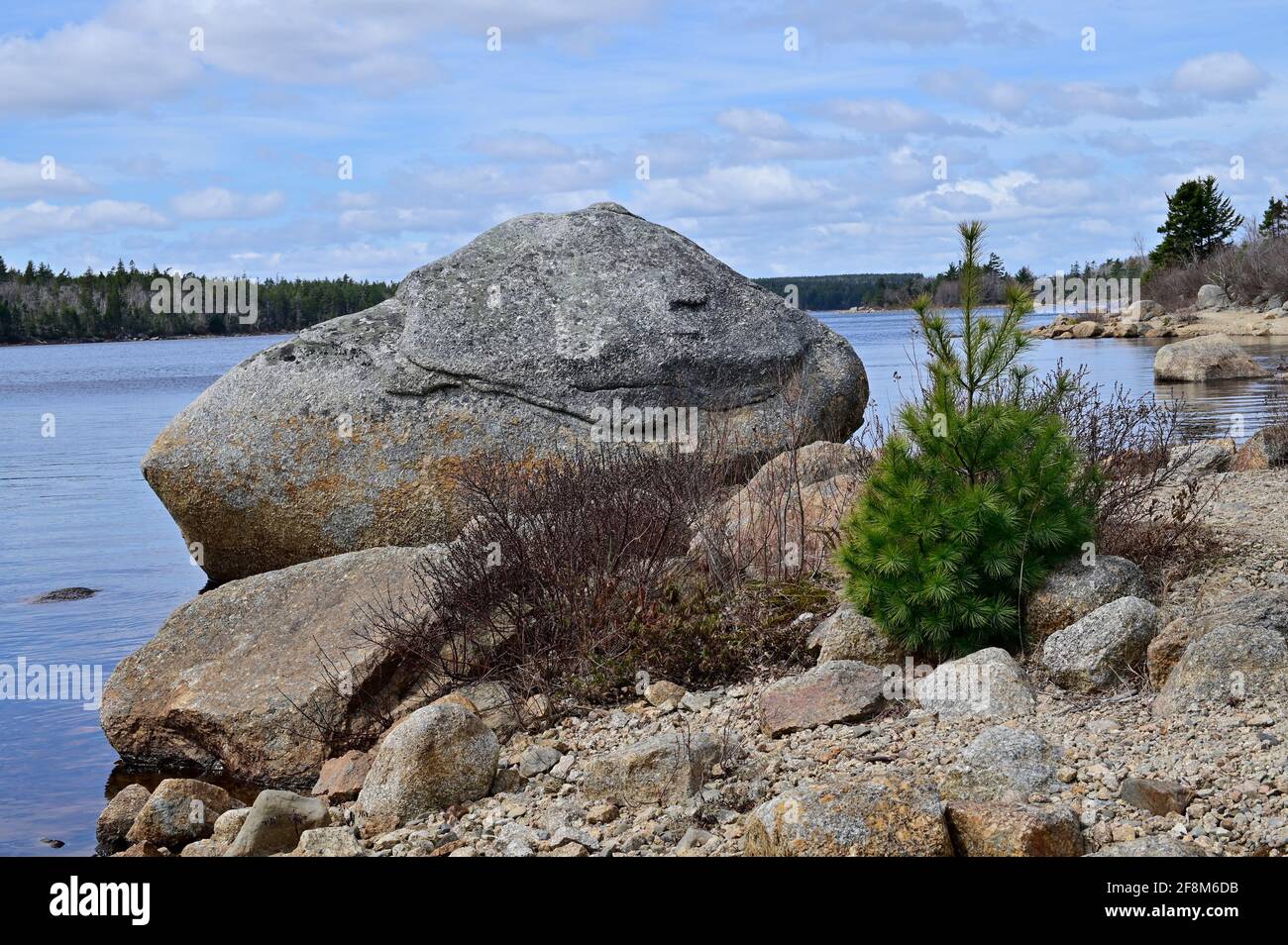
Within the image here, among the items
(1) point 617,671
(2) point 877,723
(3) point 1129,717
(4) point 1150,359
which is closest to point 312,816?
(1) point 617,671

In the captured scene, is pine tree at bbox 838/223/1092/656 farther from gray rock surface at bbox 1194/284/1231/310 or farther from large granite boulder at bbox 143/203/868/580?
gray rock surface at bbox 1194/284/1231/310

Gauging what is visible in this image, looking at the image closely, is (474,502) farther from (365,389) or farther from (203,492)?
(203,492)

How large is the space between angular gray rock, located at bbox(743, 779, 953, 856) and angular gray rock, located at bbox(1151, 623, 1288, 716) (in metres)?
1.52

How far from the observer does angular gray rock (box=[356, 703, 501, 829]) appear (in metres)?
5.31

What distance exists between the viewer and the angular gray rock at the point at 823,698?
18.5 ft

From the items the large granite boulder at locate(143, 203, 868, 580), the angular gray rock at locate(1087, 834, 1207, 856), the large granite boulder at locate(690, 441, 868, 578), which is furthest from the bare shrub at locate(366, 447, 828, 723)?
the angular gray rock at locate(1087, 834, 1207, 856)

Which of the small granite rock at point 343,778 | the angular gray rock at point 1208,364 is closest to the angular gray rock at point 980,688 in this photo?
the small granite rock at point 343,778

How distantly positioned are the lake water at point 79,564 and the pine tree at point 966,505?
4069 mm

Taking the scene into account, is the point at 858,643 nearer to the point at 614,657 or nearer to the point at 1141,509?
the point at 614,657

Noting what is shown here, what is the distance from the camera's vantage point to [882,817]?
416 cm

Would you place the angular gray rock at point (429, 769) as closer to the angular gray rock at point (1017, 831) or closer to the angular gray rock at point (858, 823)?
the angular gray rock at point (858, 823)

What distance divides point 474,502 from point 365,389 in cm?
273

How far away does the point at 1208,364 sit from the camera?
24.8 metres

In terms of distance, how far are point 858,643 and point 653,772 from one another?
1683 millimetres
